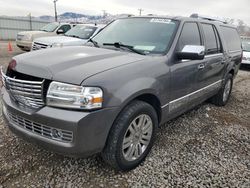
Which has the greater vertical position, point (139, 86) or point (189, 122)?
point (139, 86)

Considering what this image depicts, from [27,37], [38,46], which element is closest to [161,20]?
[38,46]

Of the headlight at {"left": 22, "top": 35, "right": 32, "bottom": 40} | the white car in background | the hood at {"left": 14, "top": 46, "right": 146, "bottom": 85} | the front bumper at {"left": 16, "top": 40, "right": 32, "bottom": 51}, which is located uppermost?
the hood at {"left": 14, "top": 46, "right": 146, "bottom": 85}

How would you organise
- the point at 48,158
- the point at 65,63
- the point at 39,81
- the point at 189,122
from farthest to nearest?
the point at 189,122
the point at 48,158
the point at 65,63
the point at 39,81

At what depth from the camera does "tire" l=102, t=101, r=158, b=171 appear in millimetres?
2373

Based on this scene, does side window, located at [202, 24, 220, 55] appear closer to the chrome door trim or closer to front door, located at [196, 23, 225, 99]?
front door, located at [196, 23, 225, 99]

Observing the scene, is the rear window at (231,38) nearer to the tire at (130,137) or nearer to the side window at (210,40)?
the side window at (210,40)

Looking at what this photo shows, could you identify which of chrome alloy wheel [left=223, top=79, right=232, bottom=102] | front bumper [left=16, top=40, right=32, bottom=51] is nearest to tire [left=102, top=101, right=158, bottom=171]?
chrome alloy wheel [left=223, top=79, right=232, bottom=102]

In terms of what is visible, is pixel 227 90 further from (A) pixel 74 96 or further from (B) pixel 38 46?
(B) pixel 38 46

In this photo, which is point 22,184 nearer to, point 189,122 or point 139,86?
point 139,86

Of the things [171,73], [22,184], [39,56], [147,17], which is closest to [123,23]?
[147,17]

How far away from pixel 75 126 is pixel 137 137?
0.94 metres

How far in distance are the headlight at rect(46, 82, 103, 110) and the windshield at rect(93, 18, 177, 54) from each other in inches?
47.5

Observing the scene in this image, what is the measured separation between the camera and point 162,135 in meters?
3.63

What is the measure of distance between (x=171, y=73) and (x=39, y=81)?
160 cm
